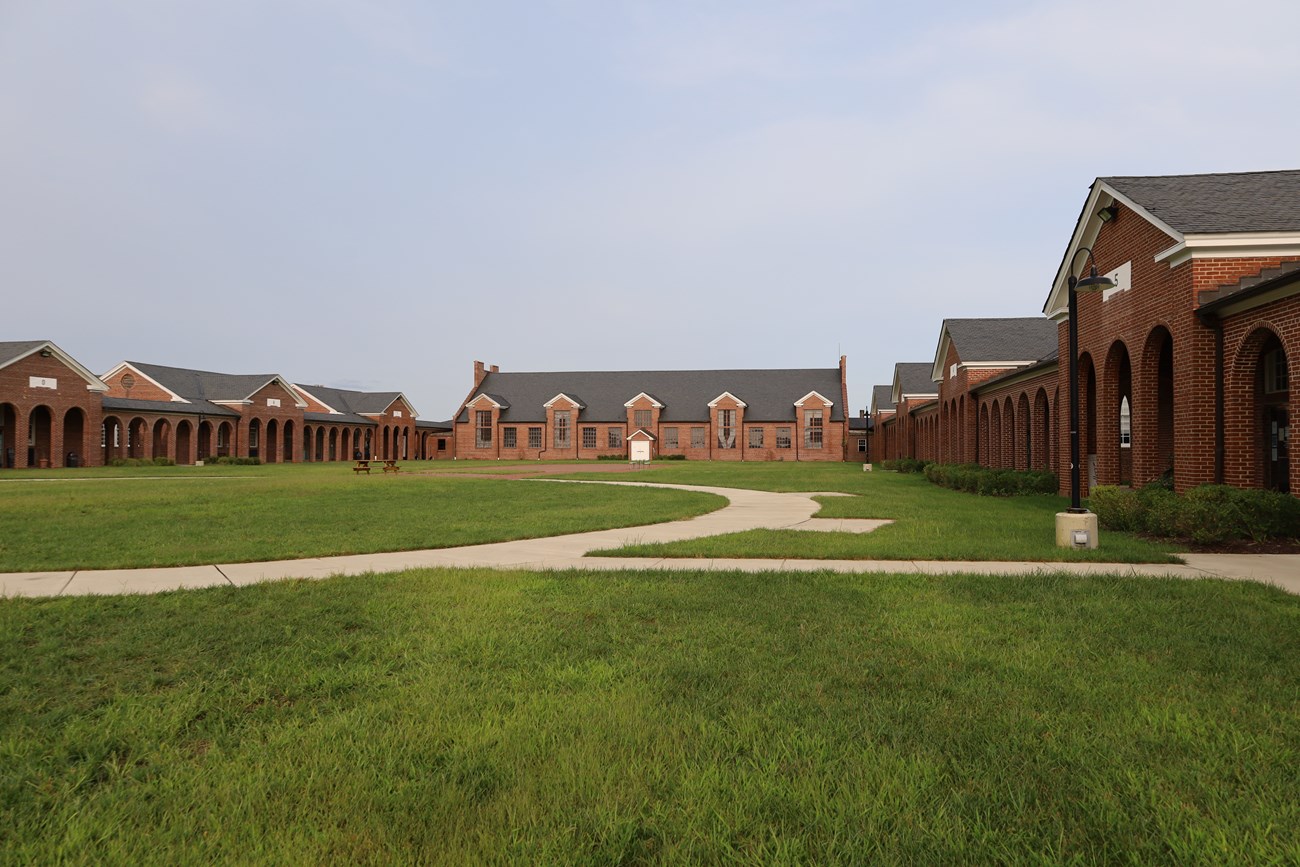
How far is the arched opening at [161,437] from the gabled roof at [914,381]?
5246cm

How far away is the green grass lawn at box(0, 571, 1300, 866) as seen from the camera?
2805 millimetres

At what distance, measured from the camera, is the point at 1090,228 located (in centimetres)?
1844

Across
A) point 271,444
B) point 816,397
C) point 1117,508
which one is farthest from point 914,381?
point 271,444

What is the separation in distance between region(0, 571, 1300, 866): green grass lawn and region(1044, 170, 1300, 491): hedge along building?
8.64m

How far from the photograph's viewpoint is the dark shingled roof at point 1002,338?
30.5m

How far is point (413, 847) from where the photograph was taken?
2.75 m

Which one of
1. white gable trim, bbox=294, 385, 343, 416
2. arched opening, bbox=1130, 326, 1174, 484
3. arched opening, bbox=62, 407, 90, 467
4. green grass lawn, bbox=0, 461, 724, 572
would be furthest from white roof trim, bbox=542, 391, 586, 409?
arched opening, bbox=1130, 326, 1174, 484

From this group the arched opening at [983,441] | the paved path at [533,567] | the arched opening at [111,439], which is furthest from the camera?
the arched opening at [111,439]

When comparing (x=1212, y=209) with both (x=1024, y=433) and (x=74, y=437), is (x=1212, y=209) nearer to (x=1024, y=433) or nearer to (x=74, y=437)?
(x=1024, y=433)

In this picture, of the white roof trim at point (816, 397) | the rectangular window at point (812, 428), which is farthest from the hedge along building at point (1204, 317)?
the rectangular window at point (812, 428)

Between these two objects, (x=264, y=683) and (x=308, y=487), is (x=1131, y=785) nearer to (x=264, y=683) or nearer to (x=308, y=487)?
(x=264, y=683)

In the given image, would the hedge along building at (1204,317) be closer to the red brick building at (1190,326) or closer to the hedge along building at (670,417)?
the red brick building at (1190,326)

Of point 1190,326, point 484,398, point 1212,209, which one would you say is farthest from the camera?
point 484,398

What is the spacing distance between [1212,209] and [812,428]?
188 feet
